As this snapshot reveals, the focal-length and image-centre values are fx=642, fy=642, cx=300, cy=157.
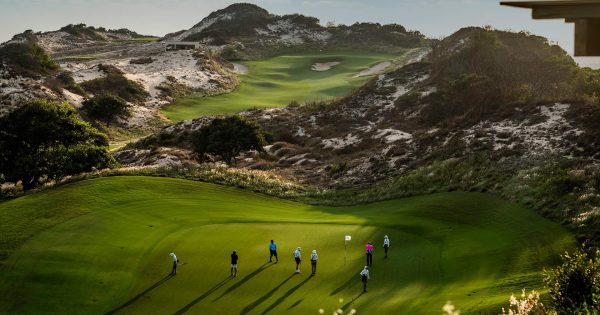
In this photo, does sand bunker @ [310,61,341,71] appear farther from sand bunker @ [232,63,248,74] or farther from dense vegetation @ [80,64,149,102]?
dense vegetation @ [80,64,149,102]

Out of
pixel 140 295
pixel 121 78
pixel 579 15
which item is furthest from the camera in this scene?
pixel 121 78

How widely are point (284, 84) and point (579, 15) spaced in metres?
135

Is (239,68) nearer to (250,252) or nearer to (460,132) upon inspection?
(460,132)

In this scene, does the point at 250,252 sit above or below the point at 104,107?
below

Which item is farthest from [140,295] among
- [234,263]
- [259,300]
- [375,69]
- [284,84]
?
[375,69]

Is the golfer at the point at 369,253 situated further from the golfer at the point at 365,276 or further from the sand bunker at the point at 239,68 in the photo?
the sand bunker at the point at 239,68

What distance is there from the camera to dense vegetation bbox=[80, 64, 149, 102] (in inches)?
4508

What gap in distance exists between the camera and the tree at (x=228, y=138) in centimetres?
6625

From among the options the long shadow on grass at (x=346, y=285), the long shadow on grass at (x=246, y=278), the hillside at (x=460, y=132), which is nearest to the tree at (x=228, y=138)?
the hillside at (x=460, y=132)

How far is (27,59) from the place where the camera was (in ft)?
386

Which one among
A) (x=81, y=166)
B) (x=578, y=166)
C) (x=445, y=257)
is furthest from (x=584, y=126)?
(x=81, y=166)

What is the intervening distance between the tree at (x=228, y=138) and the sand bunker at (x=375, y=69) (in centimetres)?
8021

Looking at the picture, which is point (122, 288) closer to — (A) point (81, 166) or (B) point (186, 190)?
(B) point (186, 190)

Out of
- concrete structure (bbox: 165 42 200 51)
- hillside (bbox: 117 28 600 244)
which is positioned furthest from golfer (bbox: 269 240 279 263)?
concrete structure (bbox: 165 42 200 51)
